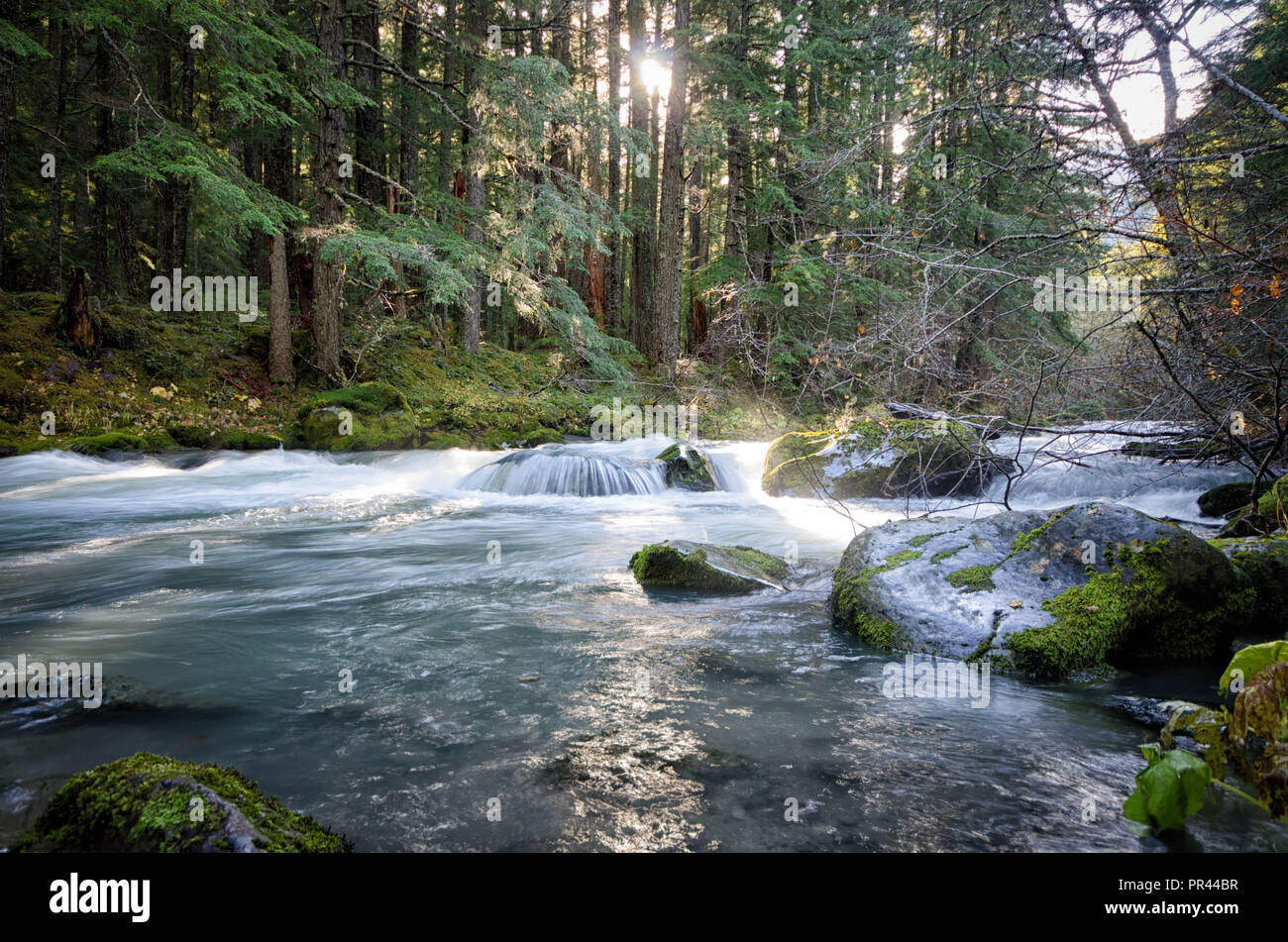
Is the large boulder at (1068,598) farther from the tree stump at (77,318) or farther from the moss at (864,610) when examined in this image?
the tree stump at (77,318)

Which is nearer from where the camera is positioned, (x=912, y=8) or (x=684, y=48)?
(x=912, y=8)

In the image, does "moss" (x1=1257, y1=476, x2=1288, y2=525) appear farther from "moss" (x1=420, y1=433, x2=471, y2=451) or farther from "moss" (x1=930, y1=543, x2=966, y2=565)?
"moss" (x1=420, y1=433, x2=471, y2=451)

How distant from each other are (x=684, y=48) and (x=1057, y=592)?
53.3 feet

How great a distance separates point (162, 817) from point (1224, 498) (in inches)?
439

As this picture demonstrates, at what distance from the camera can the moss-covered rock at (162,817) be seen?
1.90 metres

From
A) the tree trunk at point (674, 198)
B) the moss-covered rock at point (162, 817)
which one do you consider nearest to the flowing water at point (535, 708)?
the moss-covered rock at point (162, 817)

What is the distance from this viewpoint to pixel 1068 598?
435 cm

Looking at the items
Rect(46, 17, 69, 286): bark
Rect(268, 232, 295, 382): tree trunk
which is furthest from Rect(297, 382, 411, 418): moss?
Rect(46, 17, 69, 286): bark

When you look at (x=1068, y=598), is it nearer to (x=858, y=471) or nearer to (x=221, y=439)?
(x=858, y=471)

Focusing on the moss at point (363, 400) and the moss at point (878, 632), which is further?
the moss at point (363, 400)

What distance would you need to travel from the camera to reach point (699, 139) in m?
15.5

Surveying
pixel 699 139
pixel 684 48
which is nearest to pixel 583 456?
pixel 699 139

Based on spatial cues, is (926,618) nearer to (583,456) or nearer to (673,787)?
(673,787)

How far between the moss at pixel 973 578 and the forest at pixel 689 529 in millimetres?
22
